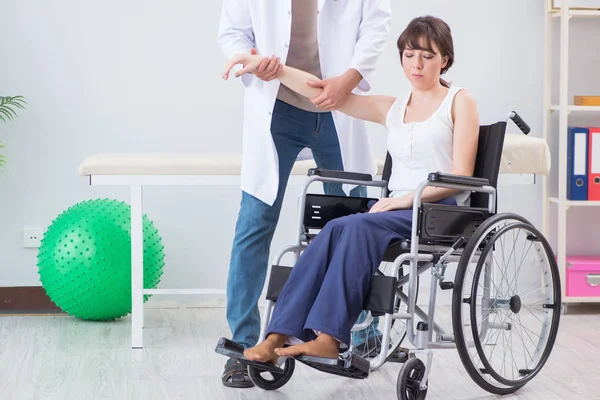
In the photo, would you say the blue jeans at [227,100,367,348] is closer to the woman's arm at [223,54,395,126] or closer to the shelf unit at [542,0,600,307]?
the woman's arm at [223,54,395,126]

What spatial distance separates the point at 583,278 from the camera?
3572 millimetres

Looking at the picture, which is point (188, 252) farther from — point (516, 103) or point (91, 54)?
point (516, 103)

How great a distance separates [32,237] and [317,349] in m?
1.97

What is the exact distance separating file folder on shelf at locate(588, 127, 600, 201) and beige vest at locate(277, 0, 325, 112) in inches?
60.3

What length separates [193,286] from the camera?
372 cm

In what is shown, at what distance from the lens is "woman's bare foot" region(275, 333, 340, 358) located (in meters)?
2.00

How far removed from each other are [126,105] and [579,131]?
1.88 meters

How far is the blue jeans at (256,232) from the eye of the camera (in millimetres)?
2490

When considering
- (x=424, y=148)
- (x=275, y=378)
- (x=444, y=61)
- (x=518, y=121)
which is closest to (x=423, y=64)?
(x=444, y=61)

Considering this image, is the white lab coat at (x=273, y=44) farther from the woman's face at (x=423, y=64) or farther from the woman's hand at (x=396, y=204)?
the woman's hand at (x=396, y=204)

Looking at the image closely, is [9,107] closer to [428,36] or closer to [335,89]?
[335,89]

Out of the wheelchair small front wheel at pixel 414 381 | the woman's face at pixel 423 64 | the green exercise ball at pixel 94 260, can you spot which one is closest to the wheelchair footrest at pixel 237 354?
the wheelchair small front wheel at pixel 414 381

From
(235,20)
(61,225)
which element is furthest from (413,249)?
(61,225)

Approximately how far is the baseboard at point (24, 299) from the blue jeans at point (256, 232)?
54.5 inches
